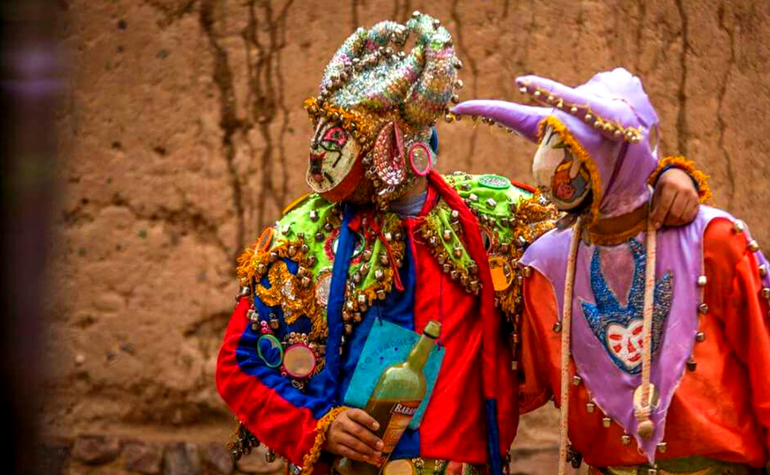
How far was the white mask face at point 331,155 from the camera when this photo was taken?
2730 millimetres

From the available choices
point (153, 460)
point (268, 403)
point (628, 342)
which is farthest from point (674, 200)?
point (153, 460)

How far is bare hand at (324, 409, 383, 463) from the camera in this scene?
261 cm

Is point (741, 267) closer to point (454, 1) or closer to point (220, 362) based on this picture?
point (220, 362)

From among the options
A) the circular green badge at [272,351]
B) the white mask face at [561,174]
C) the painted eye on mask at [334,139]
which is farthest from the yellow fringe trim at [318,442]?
the white mask face at [561,174]

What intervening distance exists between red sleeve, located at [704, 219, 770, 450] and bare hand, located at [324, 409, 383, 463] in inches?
36.5

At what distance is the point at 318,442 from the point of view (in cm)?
264

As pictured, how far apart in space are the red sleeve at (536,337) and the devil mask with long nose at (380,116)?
469 millimetres

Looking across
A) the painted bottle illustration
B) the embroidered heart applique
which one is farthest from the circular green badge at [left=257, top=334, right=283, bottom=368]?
the embroidered heart applique

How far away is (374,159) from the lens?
2723mm

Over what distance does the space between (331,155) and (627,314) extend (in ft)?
2.97

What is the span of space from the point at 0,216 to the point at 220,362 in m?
2.29

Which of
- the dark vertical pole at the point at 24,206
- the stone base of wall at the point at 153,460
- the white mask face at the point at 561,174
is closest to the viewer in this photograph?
the dark vertical pole at the point at 24,206

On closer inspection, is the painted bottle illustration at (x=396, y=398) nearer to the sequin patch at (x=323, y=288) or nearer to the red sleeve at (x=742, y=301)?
the sequin patch at (x=323, y=288)

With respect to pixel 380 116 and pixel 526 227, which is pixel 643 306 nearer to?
pixel 526 227
